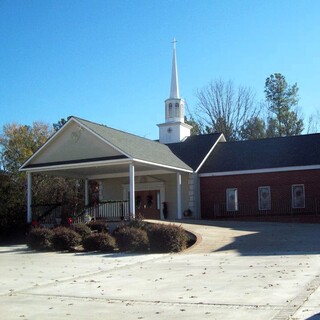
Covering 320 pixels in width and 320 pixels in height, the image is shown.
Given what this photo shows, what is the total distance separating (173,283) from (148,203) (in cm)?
2134

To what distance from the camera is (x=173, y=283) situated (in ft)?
35.5

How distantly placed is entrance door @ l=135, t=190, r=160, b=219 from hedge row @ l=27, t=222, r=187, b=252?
34.0 feet

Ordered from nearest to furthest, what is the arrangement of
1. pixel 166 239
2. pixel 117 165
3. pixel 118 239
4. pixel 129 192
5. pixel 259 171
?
1. pixel 166 239
2. pixel 118 239
3. pixel 117 165
4. pixel 129 192
5. pixel 259 171

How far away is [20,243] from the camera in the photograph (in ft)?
82.9

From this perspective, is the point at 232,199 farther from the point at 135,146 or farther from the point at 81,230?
the point at 81,230

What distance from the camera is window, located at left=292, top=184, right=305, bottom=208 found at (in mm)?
29045

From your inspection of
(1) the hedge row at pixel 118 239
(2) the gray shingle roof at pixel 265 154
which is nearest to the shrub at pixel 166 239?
(1) the hedge row at pixel 118 239

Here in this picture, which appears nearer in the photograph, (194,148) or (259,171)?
(259,171)

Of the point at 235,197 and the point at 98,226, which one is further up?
the point at 235,197

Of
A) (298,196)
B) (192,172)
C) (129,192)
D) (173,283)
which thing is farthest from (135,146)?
(173,283)

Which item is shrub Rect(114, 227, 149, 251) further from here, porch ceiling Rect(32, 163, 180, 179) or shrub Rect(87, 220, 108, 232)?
porch ceiling Rect(32, 163, 180, 179)

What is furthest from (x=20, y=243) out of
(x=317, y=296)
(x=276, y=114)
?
Answer: (x=276, y=114)

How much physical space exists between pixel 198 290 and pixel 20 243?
1758 centimetres

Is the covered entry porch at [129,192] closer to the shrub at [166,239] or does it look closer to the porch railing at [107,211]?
the porch railing at [107,211]
